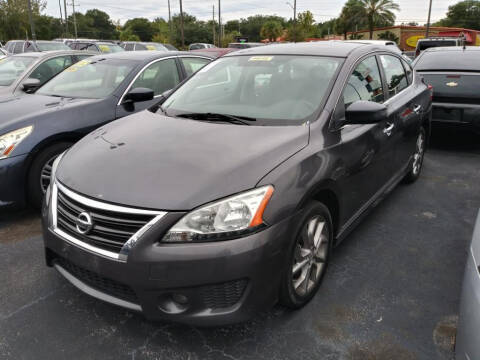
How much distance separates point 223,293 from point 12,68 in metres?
6.37

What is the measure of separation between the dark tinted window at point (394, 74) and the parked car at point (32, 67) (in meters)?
4.57

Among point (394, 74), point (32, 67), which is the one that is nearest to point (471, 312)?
point (394, 74)

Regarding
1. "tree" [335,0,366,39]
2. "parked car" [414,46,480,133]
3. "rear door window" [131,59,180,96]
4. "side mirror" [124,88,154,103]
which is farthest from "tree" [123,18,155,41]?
"side mirror" [124,88,154,103]

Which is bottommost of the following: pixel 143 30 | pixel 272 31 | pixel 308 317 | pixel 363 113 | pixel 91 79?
pixel 308 317

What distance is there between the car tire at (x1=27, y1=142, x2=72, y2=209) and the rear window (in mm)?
5559

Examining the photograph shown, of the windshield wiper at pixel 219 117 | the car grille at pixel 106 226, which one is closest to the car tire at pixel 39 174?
the windshield wiper at pixel 219 117

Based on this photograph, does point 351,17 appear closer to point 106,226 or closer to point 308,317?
point 308,317

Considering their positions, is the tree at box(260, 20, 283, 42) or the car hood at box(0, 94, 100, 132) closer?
the car hood at box(0, 94, 100, 132)

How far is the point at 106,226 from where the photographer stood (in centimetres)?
217

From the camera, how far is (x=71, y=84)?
4973mm

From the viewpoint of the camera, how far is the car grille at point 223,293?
2084mm

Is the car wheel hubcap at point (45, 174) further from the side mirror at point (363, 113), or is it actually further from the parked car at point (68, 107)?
the side mirror at point (363, 113)

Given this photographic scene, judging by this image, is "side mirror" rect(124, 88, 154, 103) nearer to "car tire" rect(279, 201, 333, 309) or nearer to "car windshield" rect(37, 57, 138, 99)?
"car windshield" rect(37, 57, 138, 99)

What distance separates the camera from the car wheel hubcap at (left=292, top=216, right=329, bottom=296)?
2510 mm
